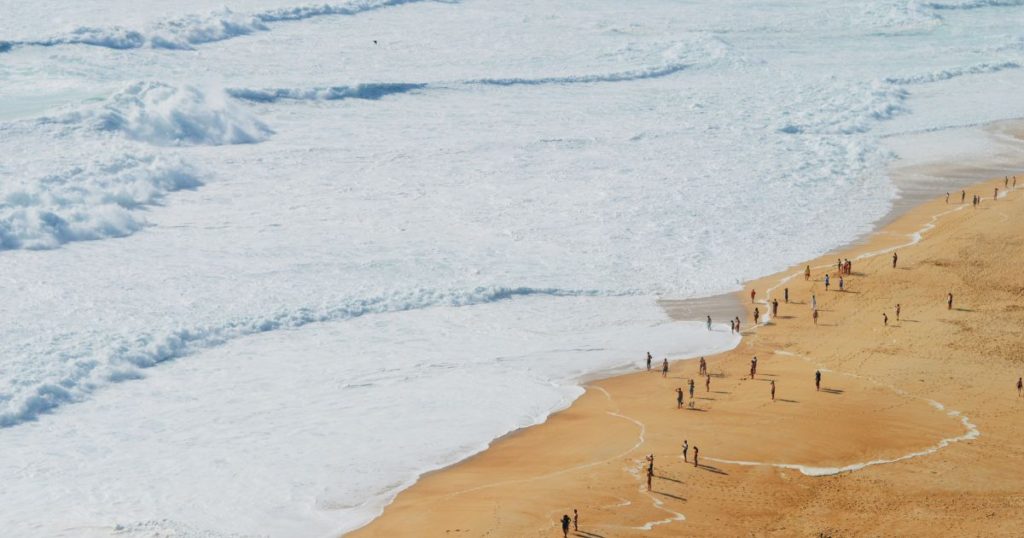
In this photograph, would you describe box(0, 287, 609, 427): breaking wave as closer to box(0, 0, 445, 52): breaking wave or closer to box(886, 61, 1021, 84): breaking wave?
box(0, 0, 445, 52): breaking wave

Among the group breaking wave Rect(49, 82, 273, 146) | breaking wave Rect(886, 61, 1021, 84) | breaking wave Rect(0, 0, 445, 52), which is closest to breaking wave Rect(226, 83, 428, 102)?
breaking wave Rect(49, 82, 273, 146)

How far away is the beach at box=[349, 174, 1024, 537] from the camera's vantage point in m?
18.4

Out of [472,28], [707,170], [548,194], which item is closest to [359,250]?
[548,194]

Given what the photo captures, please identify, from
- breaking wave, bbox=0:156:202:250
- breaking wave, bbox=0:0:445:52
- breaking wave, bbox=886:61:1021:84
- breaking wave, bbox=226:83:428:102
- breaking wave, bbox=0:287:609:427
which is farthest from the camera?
breaking wave, bbox=886:61:1021:84

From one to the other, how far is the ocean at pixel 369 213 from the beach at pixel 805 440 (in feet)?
4.40

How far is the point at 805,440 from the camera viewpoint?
21109 millimetres

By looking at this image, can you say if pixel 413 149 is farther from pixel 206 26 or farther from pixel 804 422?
pixel 804 422

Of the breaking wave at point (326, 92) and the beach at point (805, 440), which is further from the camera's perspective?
the breaking wave at point (326, 92)

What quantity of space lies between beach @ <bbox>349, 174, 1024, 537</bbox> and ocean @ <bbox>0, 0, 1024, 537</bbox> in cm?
134

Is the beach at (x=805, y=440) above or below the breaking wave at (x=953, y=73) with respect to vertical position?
below

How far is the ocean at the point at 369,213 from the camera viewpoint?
72.3ft

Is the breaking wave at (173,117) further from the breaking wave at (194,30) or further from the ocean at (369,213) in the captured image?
the breaking wave at (194,30)

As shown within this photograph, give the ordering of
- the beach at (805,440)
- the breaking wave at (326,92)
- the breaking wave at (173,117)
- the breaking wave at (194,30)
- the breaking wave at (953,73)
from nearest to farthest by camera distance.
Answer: the beach at (805,440) < the breaking wave at (173,117) < the breaking wave at (326,92) < the breaking wave at (194,30) < the breaking wave at (953,73)

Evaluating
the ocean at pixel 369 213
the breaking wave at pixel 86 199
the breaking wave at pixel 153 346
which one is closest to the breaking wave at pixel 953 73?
the ocean at pixel 369 213
